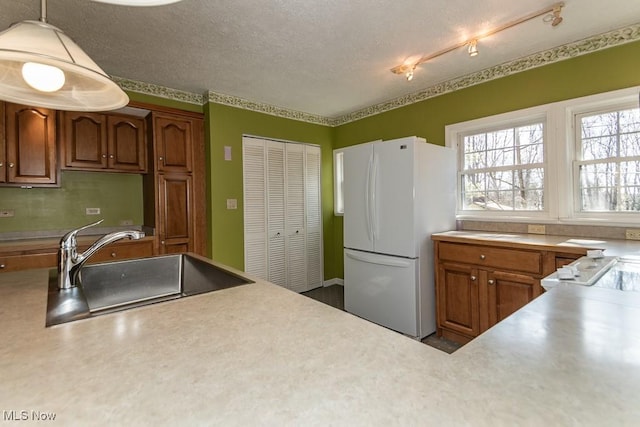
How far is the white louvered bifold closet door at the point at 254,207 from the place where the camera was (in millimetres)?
3576

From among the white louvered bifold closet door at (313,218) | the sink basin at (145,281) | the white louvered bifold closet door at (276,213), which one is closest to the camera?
the sink basin at (145,281)

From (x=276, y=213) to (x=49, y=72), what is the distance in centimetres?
287

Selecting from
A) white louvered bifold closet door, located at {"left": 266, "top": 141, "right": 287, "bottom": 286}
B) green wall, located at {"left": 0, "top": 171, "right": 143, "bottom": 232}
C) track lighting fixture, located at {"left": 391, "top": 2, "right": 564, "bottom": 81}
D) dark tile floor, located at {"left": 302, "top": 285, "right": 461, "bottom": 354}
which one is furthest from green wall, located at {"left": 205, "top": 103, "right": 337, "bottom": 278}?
track lighting fixture, located at {"left": 391, "top": 2, "right": 564, "bottom": 81}

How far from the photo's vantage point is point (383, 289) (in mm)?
2760

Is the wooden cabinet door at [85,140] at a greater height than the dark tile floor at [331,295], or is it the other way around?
the wooden cabinet door at [85,140]

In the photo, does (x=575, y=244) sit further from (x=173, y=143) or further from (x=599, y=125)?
(x=173, y=143)

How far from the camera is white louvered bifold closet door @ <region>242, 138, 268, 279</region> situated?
11.7 feet

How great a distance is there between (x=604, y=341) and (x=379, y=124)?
3425mm

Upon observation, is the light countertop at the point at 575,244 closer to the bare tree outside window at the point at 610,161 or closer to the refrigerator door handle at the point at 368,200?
the bare tree outside window at the point at 610,161

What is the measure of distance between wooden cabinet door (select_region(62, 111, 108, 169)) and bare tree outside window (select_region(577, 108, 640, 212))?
4.11m

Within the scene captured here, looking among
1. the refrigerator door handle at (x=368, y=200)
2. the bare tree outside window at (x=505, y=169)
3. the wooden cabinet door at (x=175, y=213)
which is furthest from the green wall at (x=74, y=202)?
the bare tree outside window at (x=505, y=169)

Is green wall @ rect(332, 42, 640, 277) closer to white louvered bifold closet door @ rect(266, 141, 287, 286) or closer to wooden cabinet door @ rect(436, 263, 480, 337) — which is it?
white louvered bifold closet door @ rect(266, 141, 287, 286)

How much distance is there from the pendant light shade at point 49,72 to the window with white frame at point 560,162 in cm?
294

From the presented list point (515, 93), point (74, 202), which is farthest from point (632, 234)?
point (74, 202)
